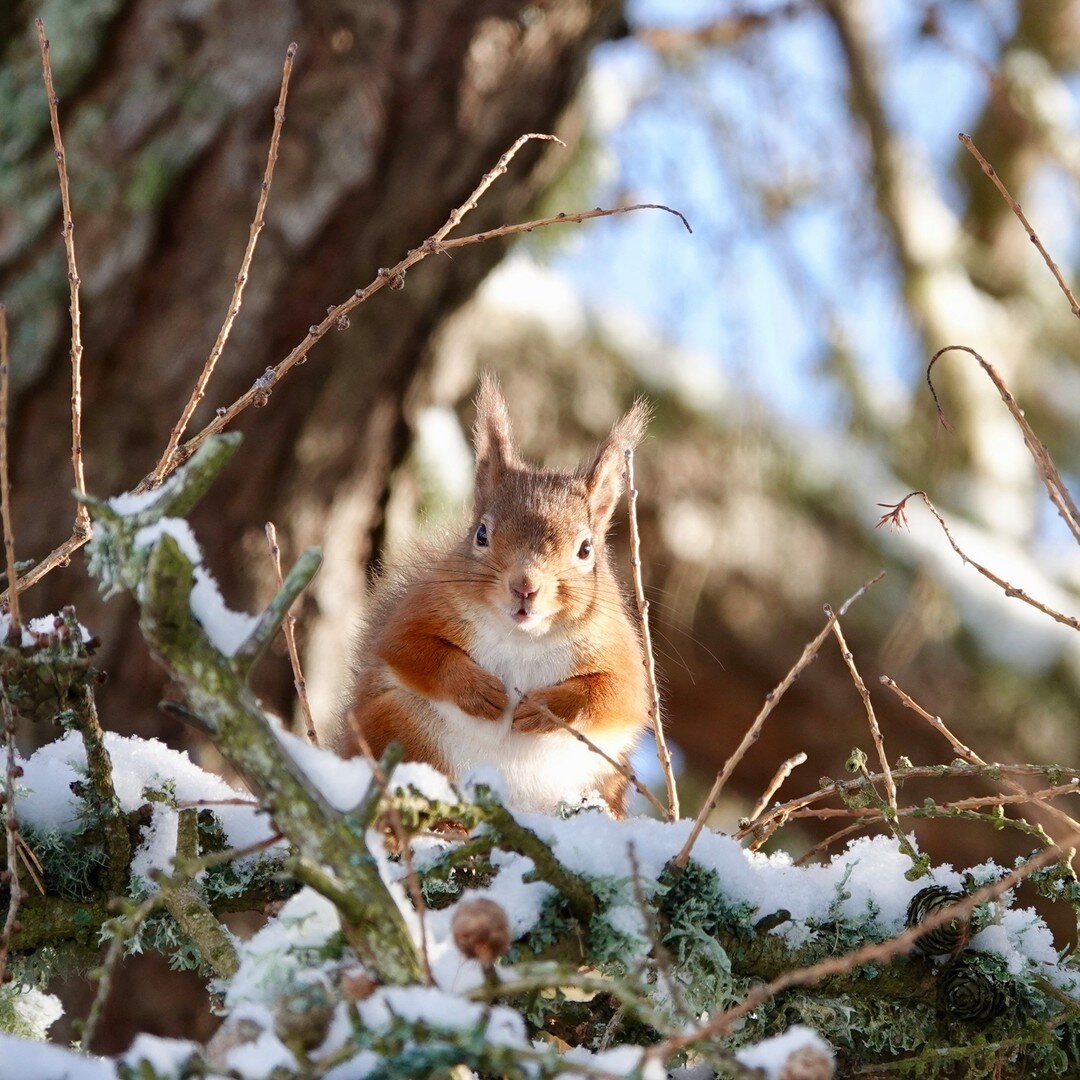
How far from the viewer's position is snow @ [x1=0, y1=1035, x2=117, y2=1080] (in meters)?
0.91

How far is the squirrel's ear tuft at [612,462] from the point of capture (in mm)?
2299

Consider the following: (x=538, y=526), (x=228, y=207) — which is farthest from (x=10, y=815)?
(x=228, y=207)

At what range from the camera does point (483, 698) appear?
6.51 feet

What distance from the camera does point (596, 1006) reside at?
130cm

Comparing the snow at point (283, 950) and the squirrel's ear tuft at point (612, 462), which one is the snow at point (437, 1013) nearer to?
the snow at point (283, 950)

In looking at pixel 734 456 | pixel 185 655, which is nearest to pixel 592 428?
pixel 734 456

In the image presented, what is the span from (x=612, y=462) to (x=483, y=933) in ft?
4.71

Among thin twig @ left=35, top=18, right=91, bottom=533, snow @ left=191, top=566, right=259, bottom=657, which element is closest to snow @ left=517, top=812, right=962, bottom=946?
snow @ left=191, top=566, right=259, bottom=657

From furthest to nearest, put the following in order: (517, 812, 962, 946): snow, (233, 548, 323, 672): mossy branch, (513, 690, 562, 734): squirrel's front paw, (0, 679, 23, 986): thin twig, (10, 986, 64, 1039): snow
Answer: (513, 690, 562, 734): squirrel's front paw → (10, 986, 64, 1039): snow → (517, 812, 962, 946): snow → (0, 679, 23, 986): thin twig → (233, 548, 323, 672): mossy branch

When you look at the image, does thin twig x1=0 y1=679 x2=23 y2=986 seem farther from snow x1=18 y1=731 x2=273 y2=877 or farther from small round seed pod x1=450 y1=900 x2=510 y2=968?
small round seed pod x1=450 y1=900 x2=510 y2=968

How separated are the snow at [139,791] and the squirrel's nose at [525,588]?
0.74m

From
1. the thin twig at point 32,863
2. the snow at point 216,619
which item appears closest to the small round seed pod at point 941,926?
the snow at point 216,619

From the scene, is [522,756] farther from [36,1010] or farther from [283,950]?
[283,950]

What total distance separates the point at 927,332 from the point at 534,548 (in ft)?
7.05
